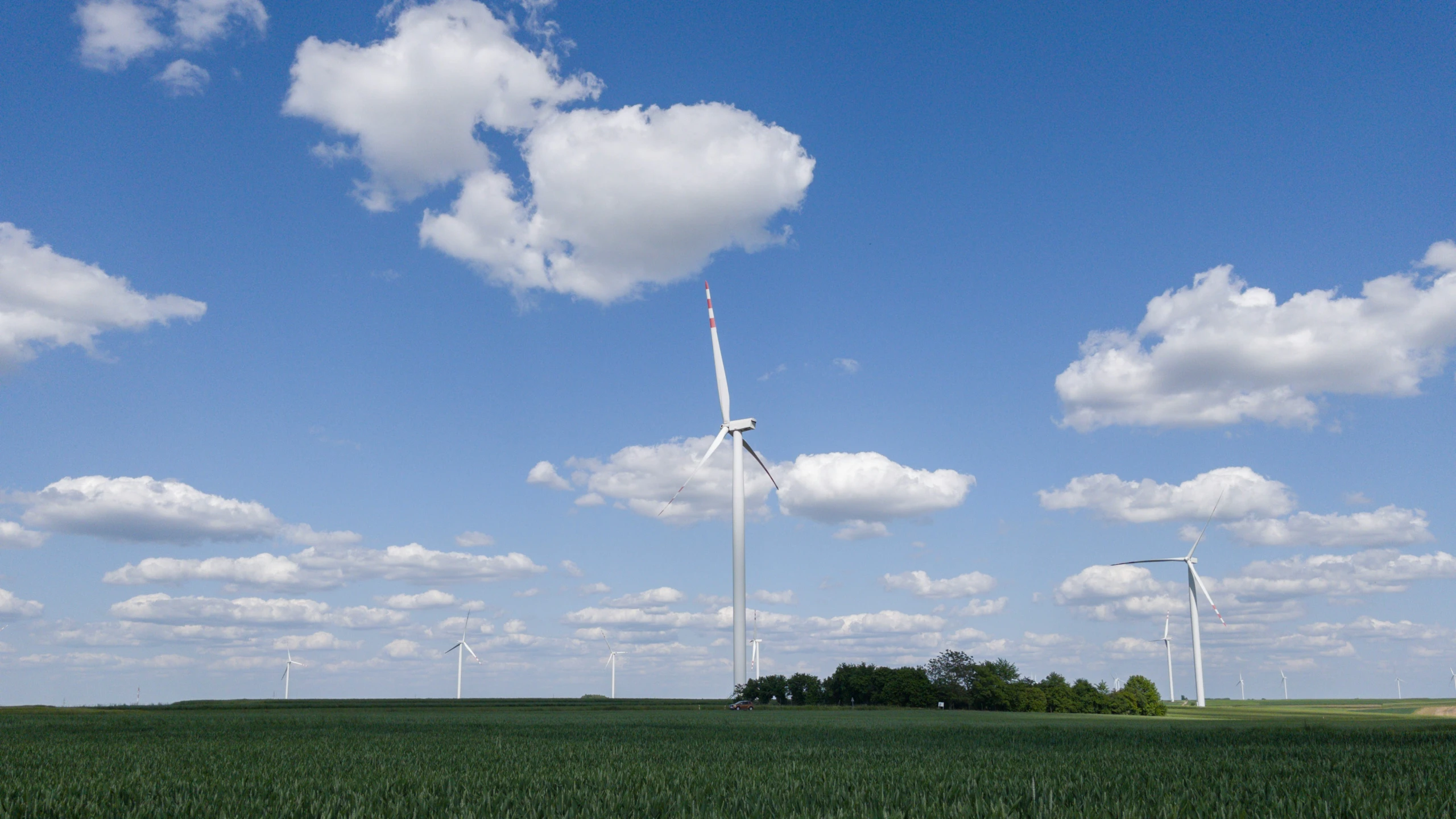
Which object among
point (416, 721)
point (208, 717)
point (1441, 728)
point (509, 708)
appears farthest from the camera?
point (509, 708)

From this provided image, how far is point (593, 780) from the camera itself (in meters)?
19.1

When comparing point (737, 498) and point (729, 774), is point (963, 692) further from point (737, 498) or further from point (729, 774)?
point (729, 774)

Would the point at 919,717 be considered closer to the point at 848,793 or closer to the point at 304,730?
the point at 304,730

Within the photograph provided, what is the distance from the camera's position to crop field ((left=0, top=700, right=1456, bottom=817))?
48.0ft

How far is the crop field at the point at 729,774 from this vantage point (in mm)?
14641

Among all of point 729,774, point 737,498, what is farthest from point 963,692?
point 729,774

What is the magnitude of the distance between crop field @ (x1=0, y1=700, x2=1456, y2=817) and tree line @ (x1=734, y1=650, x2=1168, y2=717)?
7835cm

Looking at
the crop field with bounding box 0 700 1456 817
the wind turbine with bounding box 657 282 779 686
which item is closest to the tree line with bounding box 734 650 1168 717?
the wind turbine with bounding box 657 282 779 686

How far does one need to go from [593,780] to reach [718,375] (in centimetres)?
11188

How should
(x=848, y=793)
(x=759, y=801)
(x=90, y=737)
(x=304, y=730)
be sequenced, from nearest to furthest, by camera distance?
1. (x=759, y=801)
2. (x=848, y=793)
3. (x=90, y=737)
4. (x=304, y=730)

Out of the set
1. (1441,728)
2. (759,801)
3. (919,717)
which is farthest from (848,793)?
(919,717)

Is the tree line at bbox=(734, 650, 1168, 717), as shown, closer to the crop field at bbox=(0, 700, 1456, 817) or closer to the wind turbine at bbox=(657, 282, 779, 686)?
the wind turbine at bbox=(657, 282, 779, 686)

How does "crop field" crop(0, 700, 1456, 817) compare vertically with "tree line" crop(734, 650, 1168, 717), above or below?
above

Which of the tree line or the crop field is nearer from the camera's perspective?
the crop field
